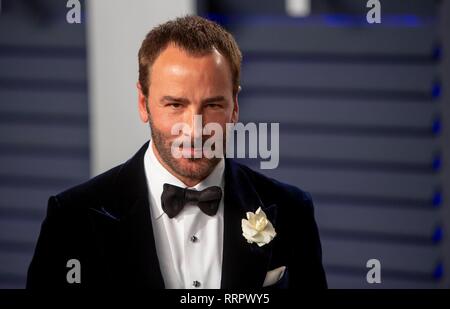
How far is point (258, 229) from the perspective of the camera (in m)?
2.30

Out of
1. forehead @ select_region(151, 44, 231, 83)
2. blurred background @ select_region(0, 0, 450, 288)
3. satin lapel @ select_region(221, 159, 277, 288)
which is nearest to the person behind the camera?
forehead @ select_region(151, 44, 231, 83)

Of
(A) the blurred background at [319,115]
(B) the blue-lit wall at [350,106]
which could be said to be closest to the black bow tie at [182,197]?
(A) the blurred background at [319,115]

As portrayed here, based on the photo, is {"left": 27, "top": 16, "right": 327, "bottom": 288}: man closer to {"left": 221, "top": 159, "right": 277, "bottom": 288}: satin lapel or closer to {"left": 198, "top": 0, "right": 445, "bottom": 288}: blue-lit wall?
{"left": 221, "top": 159, "right": 277, "bottom": 288}: satin lapel

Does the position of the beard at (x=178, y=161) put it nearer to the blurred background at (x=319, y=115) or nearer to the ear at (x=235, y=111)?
the ear at (x=235, y=111)

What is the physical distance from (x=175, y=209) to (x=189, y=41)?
1.57ft

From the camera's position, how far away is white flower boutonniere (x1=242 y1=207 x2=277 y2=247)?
7.47 feet

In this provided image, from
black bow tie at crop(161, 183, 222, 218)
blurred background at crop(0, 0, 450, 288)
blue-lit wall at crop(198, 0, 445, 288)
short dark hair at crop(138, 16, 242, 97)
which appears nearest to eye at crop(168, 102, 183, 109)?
short dark hair at crop(138, 16, 242, 97)

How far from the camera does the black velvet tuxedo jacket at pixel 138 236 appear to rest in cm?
224

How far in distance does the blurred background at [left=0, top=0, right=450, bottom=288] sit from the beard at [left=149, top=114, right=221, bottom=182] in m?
0.28
